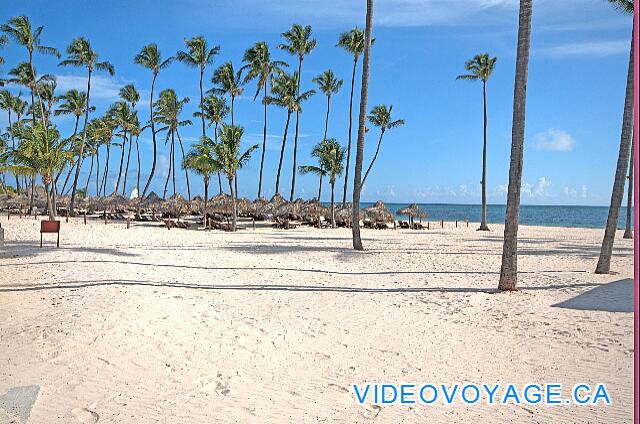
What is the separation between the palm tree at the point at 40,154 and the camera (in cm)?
2752

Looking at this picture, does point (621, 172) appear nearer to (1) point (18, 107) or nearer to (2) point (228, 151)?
(2) point (228, 151)

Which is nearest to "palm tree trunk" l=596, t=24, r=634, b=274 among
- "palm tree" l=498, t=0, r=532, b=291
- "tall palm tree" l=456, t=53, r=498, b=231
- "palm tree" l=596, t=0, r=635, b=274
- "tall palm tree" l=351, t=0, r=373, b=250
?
"palm tree" l=596, t=0, r=635, b=274

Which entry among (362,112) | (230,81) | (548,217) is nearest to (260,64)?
(230,81)

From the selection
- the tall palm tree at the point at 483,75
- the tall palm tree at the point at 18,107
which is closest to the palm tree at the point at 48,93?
the tall palm tree at the point at 18,107

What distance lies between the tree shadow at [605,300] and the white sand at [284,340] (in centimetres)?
4

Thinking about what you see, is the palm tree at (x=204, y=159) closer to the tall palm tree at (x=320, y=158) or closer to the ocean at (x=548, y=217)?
the tall palm tree at (x=320, y=158)

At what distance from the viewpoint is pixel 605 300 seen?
9344 mm

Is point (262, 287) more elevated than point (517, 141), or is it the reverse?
point (517, 141)

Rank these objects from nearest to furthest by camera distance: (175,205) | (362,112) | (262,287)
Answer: (262,287) < (362,112) < (175,205)

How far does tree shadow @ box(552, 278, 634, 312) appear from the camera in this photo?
8.74 m

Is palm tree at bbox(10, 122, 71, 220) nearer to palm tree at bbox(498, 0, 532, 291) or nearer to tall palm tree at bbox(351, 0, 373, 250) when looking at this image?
tall palm tree at bbox(351, 0, 373, 250)

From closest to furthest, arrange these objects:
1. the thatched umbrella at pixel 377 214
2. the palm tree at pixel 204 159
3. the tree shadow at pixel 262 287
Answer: the tree shadow at pixel 262 287
the palm tree at pixel 204 159
the thatched umbrella at pixel 377 214

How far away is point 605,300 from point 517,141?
3882 millimetres

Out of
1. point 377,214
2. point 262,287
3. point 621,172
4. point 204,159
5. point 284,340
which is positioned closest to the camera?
point 284,340
